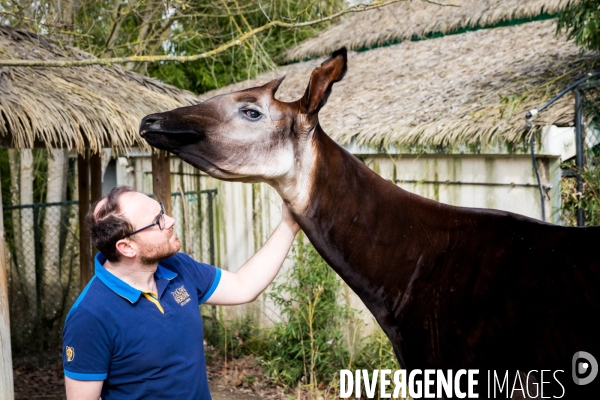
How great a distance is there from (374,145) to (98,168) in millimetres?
2929

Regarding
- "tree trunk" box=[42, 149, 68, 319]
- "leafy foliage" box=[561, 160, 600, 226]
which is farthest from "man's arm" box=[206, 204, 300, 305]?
"tree trunk" box=[42, 149, 68, 319]

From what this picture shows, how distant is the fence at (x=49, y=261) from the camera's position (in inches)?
318

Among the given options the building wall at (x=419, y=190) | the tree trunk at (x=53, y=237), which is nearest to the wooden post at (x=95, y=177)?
the tree trunk at (x=53, y=237)

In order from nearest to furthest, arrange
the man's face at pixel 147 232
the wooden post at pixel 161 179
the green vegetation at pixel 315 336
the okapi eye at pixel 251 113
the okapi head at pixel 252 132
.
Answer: the okapi head at pixel 252 132 → the okapi eye at pixel 251 113 → the man's face at pixel 147 232 → the green vegetation at pixel 315 336 → the wooden post at pixel 161 179

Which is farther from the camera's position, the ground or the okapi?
the ground

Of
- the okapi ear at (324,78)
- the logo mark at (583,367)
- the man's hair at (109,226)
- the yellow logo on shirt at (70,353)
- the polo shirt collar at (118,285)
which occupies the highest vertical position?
the okapi ear at (324,78)

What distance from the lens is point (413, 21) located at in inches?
413

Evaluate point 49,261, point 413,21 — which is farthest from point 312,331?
point 413,21

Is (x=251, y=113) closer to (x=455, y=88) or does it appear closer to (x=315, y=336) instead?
(x=315, y=336)

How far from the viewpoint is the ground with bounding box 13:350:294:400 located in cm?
636

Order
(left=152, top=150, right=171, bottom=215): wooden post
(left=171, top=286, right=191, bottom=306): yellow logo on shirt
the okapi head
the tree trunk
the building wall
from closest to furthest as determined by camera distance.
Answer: the okapi head < (left=171, top=286, right=191, bottom=306): yellow logo on shirt < the building wall < (left=152, top=150, right=171, bottom=215): wooden post < the tree trunk

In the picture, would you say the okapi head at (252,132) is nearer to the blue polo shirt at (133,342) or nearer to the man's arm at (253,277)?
the man's arm at (253,277)

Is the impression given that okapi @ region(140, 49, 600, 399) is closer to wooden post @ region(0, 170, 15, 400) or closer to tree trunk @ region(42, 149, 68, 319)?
wooden post @ region(0, 170, 15, 400)

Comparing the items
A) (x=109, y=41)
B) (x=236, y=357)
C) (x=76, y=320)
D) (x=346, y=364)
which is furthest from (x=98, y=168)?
(x=76, y=320)
